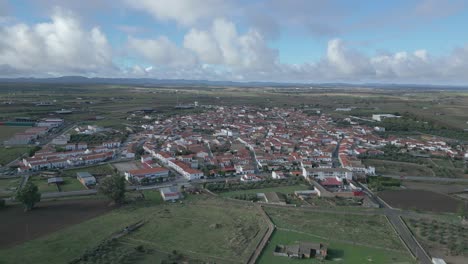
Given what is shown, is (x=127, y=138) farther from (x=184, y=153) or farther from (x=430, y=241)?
(x=430, y=241)

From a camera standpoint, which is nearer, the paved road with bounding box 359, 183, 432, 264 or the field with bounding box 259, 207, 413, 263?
the field with bounding box 259, 207, 413, 263

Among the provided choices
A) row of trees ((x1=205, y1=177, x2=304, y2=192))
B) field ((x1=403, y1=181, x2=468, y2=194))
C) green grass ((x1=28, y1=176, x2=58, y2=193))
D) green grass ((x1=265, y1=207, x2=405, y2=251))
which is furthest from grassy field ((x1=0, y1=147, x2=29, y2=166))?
field ((x1=403, y1=181, x2=468, y2=194))

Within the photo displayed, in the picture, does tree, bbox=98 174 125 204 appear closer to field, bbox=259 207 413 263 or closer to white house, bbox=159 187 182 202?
white house, bbox=159 187 182 202

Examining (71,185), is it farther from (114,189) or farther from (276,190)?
(276,190)

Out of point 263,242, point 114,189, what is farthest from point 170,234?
point 114,189

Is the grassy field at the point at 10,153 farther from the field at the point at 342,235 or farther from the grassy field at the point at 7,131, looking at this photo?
the field at the point at 342,235

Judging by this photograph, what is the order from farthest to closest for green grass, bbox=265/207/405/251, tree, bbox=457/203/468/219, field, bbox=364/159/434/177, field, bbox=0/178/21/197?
field, bbox=364/159/434/177
field, bbox=0/178/21/197
tree, bbox=457/203/468/219
green grass, bbox=265/207/405/251

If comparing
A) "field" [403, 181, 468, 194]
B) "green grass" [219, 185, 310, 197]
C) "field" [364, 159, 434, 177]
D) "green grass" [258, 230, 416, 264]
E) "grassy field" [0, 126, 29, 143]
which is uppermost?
"grassy field" [0, 126, 29, 143]

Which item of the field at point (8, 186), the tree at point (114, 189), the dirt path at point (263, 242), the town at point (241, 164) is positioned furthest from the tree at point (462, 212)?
the field at point (8, 186)

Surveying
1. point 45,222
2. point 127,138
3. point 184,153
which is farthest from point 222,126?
point 45,222
